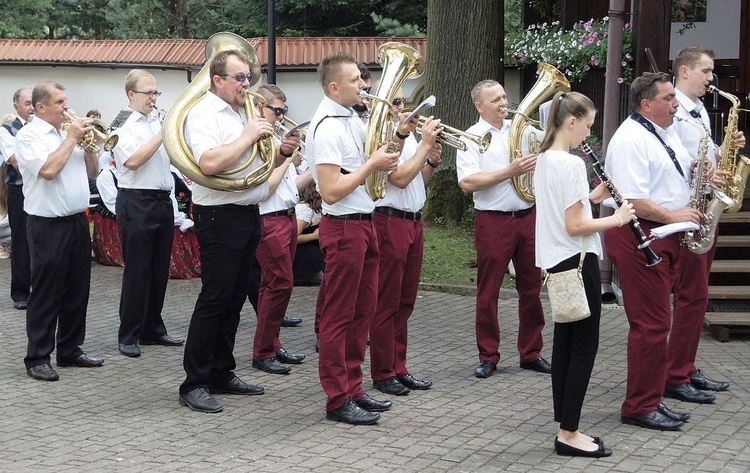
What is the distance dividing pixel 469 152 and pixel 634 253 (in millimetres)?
1493

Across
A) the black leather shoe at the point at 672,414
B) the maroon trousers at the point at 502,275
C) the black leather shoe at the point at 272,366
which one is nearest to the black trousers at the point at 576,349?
the black leather shoe at the point at 672,414

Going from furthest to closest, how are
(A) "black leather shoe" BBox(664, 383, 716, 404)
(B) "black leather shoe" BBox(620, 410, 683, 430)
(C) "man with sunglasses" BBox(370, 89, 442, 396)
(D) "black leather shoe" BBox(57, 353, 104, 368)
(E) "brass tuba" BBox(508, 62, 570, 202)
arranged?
(D) "black leather shoe" BBox(57, 353, 104, 368)
(E) "brass tuba" BBox(508, 62, 570, 202)
(C) "man with sunglasses" BBox(370, 89, 442, 396)
(A) "black leather shoe" BBox(664, 383, 716, 404)
(B) "black leather shoe" BBox(620, 410, 683, 430)

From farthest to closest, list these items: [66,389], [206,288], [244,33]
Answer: [244,33]
[66,389]
[206,288]

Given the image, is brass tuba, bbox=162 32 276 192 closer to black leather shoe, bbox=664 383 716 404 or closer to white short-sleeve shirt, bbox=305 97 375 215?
white short-sleeve shirt, bbox=305 97 375 215

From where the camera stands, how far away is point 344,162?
618 cm

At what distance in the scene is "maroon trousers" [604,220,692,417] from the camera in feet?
20.1

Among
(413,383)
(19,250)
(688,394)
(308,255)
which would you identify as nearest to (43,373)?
(413,383)

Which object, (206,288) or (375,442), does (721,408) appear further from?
(206,288)

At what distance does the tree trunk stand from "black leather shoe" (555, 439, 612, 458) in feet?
23.3

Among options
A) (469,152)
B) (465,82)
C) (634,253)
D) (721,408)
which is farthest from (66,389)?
(465,82)

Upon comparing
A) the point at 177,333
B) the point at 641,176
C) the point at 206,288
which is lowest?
the point at 177,333

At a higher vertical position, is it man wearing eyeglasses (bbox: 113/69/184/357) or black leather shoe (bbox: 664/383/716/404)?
man wearing eyeglasses (bbox: 113/69/184/357)

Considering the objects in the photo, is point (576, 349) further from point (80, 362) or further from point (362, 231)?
point (80, 362)

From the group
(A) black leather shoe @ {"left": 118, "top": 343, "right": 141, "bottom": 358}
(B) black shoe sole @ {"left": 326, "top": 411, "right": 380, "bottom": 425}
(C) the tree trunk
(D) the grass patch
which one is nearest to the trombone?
(B) black shoe sole @ {"left": 326, "top": 411, "right": 380, "bottom": 425}
